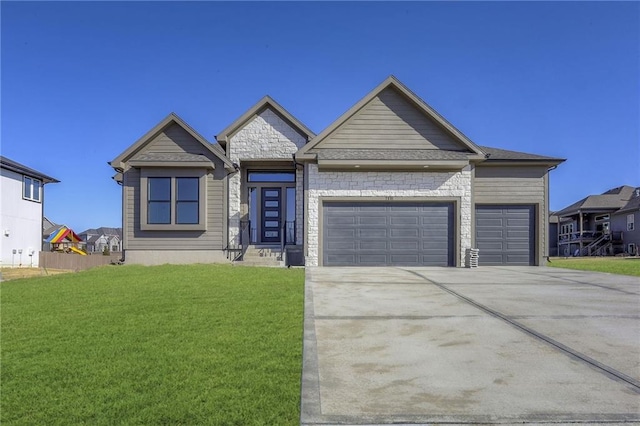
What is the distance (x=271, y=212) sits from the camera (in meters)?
17.4

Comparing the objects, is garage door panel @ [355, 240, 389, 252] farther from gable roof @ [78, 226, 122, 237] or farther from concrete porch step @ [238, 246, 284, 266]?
gable roof @ [78, 226, 122, 237]

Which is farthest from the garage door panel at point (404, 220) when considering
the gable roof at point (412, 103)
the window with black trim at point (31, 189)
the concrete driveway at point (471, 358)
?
the window with black trim at point (31, 189)

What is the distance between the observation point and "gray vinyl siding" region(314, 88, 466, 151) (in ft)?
50.4

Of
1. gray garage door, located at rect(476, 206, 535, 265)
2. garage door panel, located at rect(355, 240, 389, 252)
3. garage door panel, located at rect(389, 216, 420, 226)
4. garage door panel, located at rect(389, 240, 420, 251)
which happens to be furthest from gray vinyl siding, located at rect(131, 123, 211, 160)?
gray garage door, located at rect(476, 206, 535, 265)

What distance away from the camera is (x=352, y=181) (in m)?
15.0

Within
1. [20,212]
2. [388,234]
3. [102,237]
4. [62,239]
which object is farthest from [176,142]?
[102,237]

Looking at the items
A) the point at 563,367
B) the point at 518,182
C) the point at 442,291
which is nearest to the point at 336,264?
the point at 442,291

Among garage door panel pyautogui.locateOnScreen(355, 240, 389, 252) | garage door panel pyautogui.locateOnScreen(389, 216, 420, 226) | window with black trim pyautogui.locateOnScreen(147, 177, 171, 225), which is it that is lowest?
garage door panel pyautogui.locateOnScreen(355, 240, 389, 252)

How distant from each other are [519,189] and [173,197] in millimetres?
13142

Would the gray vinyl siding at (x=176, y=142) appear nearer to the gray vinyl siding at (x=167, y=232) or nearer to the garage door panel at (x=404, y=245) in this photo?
the gray vinyl siding at (x=167, y=232)

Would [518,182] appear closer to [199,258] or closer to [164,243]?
[199,258]

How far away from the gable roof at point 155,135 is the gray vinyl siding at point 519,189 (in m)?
9.63

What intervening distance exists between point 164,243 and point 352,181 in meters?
7.61

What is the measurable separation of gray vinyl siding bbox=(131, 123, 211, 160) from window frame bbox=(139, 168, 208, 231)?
943mm
